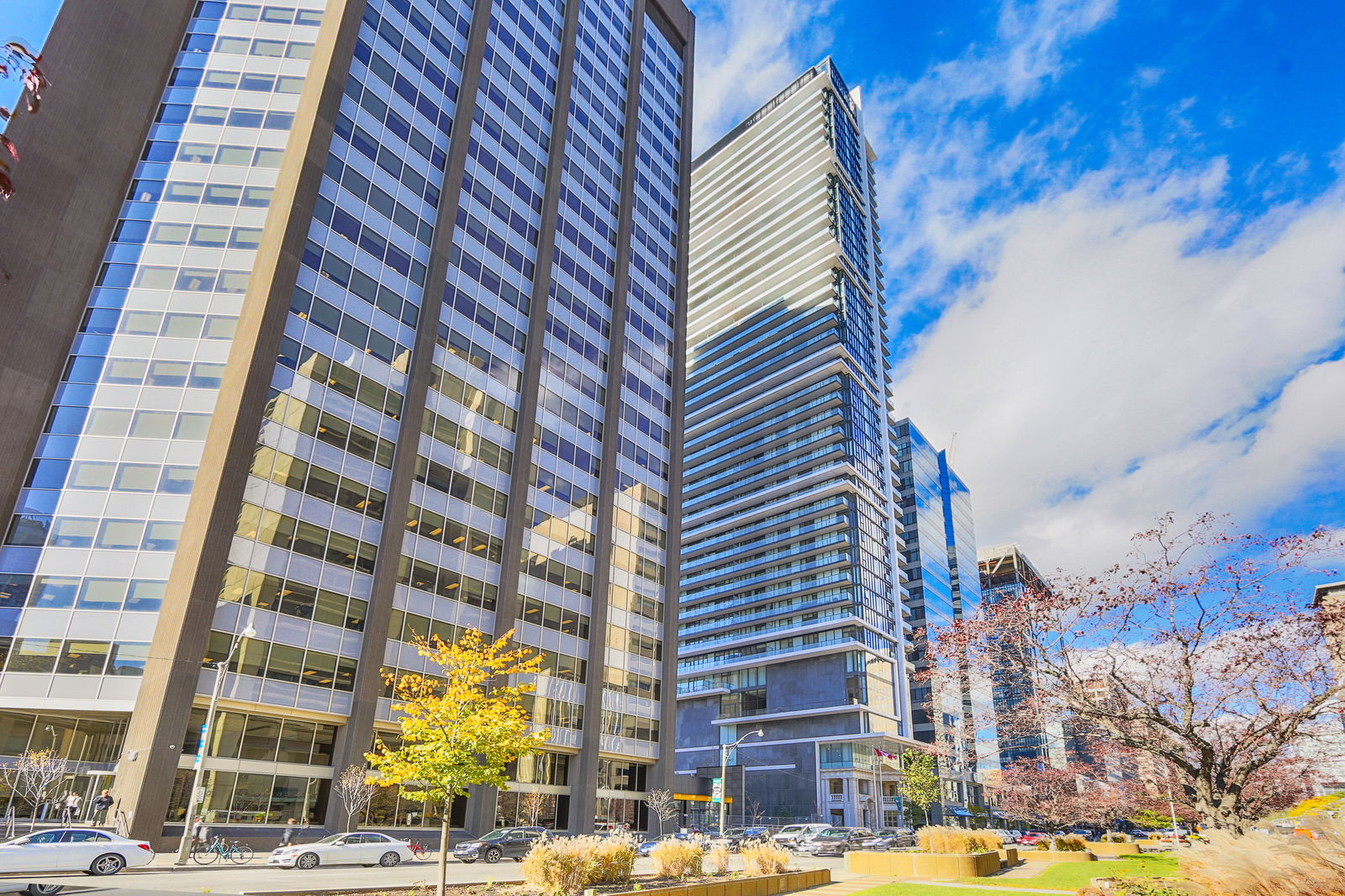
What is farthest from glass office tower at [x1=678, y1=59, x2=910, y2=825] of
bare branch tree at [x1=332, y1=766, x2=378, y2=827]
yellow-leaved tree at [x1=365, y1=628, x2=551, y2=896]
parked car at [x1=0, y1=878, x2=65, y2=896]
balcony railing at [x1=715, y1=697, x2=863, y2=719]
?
parked car at [x1=0, y1=878, x2=65, y2=896]

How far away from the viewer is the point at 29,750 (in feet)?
111

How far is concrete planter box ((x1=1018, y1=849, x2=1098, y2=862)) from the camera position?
38.6 meters

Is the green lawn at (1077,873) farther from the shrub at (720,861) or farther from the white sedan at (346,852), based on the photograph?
the white sedan at (346,852)

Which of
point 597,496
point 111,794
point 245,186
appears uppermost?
point 245,186

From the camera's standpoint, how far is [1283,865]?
10.8 metres

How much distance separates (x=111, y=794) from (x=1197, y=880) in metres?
38.4

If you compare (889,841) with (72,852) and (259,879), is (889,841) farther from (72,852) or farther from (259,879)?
(72,852)

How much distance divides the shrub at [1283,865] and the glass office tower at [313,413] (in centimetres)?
3658

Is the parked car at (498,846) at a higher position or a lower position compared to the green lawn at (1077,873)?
lower

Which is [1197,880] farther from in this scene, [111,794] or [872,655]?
[872,655]

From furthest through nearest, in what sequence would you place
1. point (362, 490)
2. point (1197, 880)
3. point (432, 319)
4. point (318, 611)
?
point (432, 319)
point (362, 490)
point (318, 611)
point (1197, 880)

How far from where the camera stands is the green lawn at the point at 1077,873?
23.9m

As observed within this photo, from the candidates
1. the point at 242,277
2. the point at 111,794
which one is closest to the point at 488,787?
the point at 111,794

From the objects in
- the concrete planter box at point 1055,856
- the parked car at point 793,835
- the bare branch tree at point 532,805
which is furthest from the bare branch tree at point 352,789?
the concrete planter box at point 1055,856
